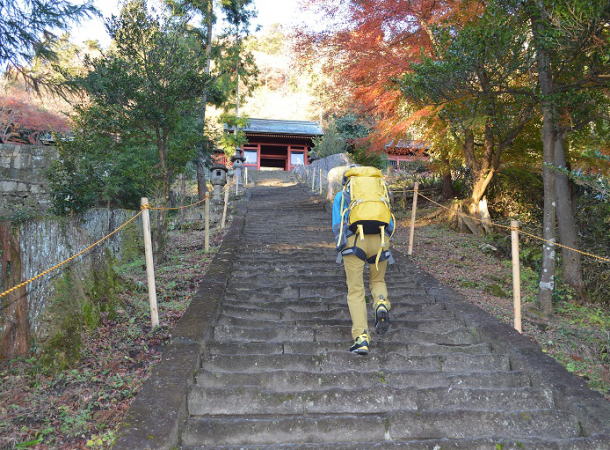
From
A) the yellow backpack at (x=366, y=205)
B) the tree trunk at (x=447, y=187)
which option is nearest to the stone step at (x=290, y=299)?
the yellow backpack at (x=366, y=205)

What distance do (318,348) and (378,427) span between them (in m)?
1.05

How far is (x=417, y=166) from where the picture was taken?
47.7 feet

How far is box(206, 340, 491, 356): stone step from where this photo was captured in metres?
3.84

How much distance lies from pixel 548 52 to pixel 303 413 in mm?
5449

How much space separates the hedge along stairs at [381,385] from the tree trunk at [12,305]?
1.16 metres

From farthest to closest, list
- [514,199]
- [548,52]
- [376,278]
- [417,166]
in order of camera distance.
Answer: [417,166] < [514,199] < [548,52] < [376,278]

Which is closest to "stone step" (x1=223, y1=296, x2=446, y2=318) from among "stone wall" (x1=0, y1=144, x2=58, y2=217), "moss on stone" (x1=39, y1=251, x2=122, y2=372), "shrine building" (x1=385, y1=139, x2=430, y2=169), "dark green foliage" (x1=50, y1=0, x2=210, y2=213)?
"moss on stone" (x1=39, y1=251, x2=122, y2=372)

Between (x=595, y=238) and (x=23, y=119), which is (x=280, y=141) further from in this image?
(x=595, y=238)

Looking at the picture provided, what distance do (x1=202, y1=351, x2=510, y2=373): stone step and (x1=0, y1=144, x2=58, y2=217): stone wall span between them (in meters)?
9.39

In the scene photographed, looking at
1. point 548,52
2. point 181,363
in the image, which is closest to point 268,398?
point 181,363

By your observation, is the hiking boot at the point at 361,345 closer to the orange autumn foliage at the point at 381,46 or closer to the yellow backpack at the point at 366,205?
the yellow backpack at the point at 366,205

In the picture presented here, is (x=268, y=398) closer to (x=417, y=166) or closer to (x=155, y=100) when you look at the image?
(x=155, y=100)

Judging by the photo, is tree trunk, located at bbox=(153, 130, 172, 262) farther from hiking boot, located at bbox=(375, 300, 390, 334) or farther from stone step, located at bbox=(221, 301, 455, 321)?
hiking boot, located at bbox=(375, 300, 390, 334)

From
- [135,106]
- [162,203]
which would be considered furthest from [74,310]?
[135,106]
